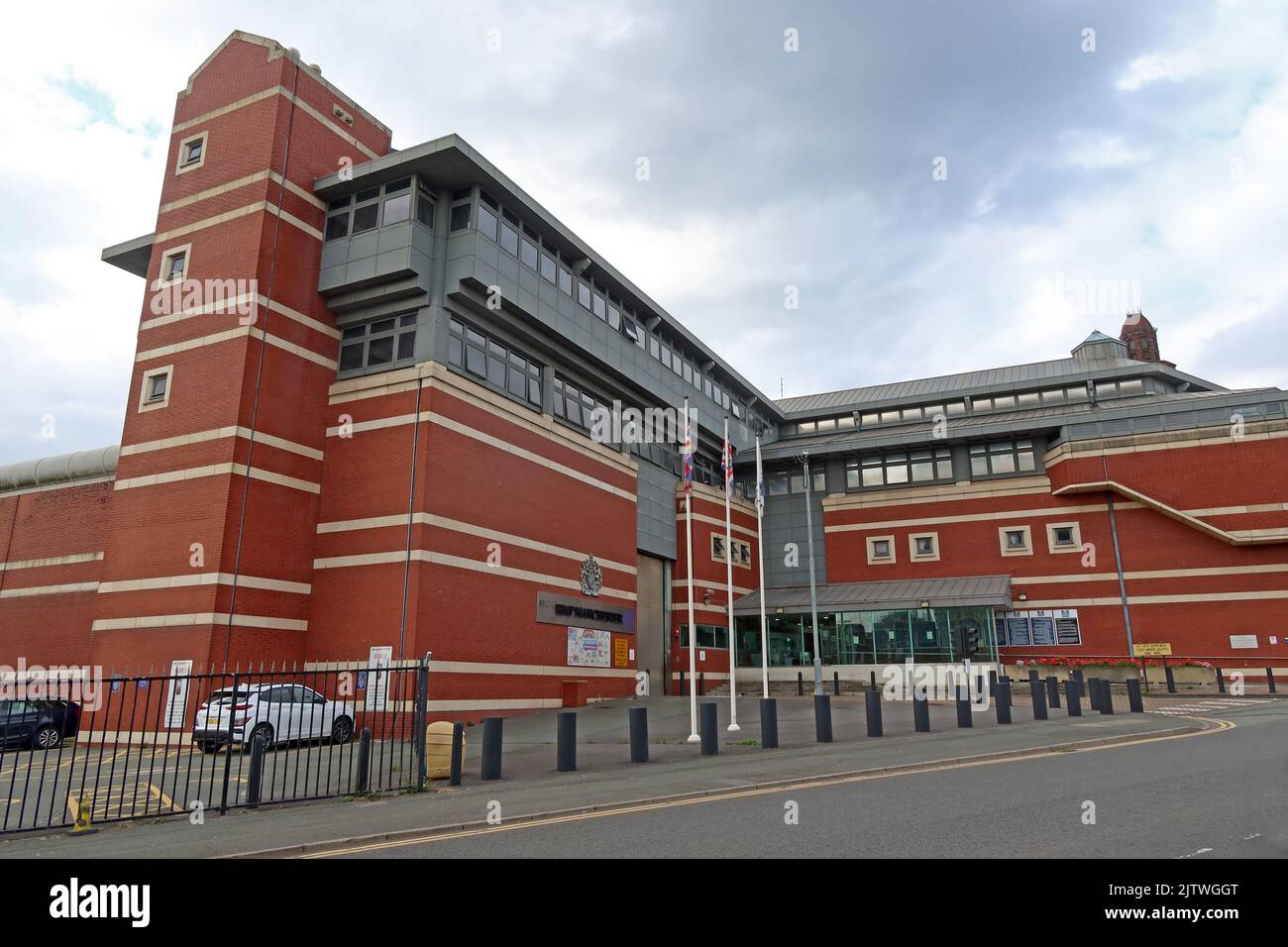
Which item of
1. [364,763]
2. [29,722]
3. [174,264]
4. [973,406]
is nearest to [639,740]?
[364,763]

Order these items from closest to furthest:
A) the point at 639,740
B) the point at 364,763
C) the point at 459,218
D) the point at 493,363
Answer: the point at 364,763
the point at 639,740
the point at 459,218
the point at 493,363

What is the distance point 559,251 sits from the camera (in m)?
31.8

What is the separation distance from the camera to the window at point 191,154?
92.0ft

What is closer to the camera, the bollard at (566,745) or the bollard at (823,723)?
the bollard at (566,745)

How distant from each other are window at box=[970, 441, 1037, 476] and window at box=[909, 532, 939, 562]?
13.2ft

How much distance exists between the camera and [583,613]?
30984 mm

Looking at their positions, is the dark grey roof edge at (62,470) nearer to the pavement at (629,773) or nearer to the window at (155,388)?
the window at (155,388)

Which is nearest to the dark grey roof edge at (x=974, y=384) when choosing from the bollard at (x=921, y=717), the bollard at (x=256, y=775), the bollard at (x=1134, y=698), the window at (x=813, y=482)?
the window at (x=813, y=482)

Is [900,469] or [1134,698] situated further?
[900,469]

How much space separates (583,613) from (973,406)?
3173 cm

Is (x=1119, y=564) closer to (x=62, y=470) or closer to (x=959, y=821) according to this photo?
(x=959, y=821)

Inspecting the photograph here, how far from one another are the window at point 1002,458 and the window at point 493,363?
25048 mm

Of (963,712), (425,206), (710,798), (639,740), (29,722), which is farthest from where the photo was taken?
(425,206)
